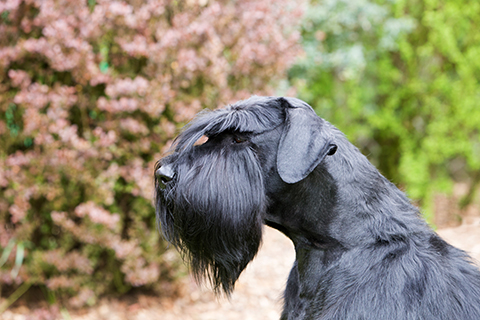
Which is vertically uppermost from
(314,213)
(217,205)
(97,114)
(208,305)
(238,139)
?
(238,139)

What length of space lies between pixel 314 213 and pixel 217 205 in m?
0.51

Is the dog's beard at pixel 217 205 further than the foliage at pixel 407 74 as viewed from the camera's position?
No

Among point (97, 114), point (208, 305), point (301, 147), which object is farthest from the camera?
point (208, 305)

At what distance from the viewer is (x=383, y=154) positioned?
29.8 feet

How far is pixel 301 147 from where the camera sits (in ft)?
6.94

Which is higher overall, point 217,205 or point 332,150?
point 332,150

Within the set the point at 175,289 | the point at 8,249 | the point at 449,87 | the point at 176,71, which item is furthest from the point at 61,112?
the point at 449,87

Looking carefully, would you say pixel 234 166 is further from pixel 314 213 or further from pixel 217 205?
pixel 314 213

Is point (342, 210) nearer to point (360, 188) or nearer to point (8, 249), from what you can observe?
point (360, 188)

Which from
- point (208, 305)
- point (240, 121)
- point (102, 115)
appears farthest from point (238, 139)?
point (208, 305)

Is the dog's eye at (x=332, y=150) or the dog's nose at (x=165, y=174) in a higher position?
the dog's eye at (x=332, y=150)

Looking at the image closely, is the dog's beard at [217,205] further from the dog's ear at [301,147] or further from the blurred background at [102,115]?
the blurred background at [102,115]

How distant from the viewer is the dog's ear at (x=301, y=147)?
2086mm

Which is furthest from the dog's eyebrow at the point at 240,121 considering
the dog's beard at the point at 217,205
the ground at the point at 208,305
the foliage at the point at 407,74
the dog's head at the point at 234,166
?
the foliage at the point at 407,74
